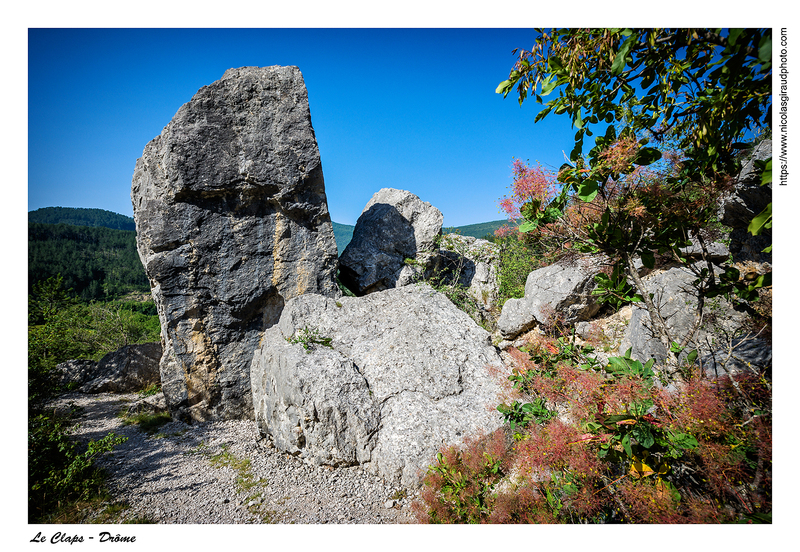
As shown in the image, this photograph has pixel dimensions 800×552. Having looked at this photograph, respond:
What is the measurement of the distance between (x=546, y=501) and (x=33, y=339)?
30.5ft

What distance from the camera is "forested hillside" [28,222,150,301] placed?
31578 millimetres

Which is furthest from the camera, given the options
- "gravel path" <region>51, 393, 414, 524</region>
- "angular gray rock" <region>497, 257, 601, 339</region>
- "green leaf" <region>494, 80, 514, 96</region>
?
"angular gray rock" <region>497, 257, 601, 339</region>

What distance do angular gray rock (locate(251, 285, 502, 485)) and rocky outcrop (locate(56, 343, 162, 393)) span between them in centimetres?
614

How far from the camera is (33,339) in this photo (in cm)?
704

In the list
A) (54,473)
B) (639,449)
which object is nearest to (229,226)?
(54,473)

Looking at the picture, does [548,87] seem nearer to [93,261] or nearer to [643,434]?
[643,434]

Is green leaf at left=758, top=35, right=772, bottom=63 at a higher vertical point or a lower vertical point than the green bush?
higher

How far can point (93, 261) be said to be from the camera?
38.6 m

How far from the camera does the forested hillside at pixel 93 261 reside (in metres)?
31.6

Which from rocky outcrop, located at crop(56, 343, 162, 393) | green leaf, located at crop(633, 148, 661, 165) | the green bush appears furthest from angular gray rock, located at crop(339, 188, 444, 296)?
green leaf, located at crop(633, 148, 661, 165)

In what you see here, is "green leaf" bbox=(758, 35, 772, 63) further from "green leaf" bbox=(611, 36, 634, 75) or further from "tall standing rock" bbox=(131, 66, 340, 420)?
"tall standing rock" bbox=(131, 66, 340, 420)

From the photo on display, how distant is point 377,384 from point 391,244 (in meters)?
5.32

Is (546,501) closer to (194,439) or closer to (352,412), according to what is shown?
(352,412)

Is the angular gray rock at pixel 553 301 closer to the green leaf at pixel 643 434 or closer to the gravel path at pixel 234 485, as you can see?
the gravel path at pixel 234 485
